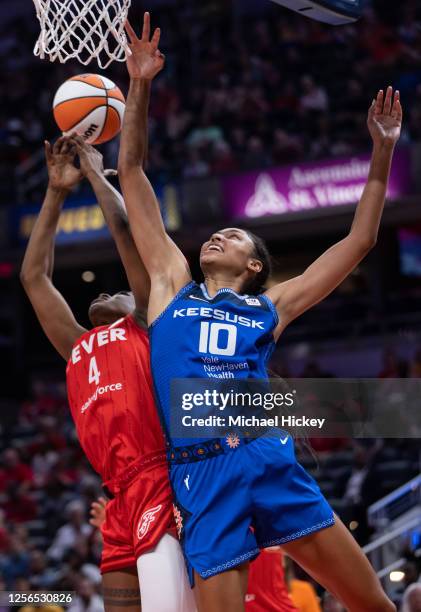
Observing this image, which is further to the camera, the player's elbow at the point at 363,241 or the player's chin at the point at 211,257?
the player's chin at the point at 211,257

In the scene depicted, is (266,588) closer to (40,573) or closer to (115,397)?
(115,397)

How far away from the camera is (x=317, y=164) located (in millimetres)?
14359

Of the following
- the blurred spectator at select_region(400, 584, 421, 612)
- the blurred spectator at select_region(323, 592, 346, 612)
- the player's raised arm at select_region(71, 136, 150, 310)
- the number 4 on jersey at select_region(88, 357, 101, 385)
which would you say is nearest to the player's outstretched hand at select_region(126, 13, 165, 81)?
the player's raised arm at select_region(71, 136, 150, 310)

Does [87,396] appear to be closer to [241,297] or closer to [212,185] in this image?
[241,297]

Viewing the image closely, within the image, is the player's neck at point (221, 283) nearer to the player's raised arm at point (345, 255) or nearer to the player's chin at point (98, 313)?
the player's raised arm at point (345, 255)

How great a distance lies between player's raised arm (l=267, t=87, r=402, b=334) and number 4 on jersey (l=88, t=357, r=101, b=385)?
0.79 metres

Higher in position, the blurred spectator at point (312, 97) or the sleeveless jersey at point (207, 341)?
the blurred spectator at point (312, 97)

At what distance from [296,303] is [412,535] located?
3910 millimetres

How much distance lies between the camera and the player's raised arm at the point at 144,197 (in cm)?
403

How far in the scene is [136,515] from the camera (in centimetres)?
404

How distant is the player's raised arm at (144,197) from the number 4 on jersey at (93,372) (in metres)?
0.44

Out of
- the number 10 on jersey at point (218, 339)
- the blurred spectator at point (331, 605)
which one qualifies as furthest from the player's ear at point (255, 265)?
the blurred spectator at point (331, 605)

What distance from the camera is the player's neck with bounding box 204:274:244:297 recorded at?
13.5 ft

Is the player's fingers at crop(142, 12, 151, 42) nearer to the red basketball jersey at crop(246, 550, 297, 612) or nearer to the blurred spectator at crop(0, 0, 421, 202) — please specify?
the red basketball jersey at crop(246, 550, 297, 612)
